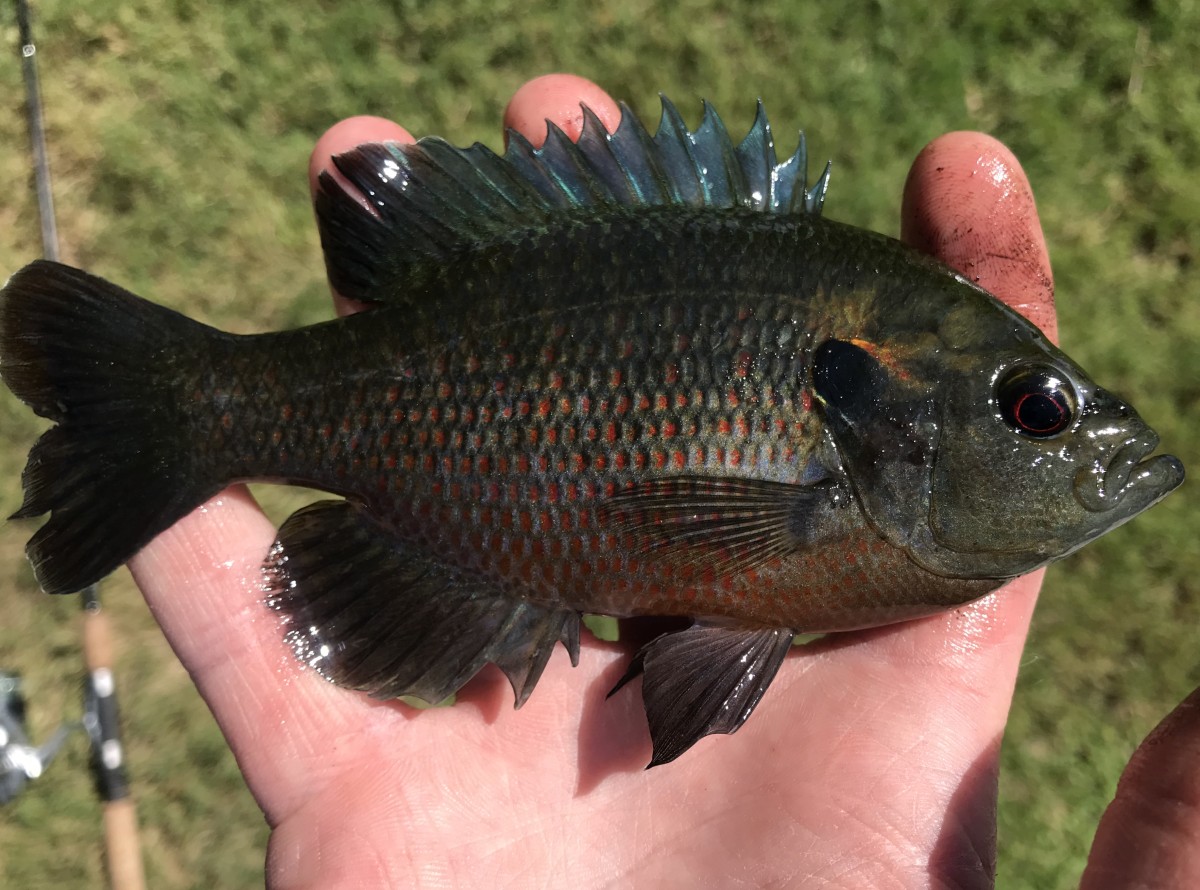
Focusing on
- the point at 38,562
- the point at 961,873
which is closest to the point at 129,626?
the point at 38,562

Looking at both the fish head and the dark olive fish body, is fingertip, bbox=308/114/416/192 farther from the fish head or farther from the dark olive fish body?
the fish head

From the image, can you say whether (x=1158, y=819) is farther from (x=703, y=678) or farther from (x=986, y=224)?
(x=986, y=224)

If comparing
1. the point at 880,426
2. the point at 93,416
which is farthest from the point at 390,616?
the point at 880,426

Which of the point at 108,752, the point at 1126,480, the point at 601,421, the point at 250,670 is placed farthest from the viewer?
the point at 108,752

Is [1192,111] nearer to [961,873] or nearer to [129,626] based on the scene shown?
[961,873]

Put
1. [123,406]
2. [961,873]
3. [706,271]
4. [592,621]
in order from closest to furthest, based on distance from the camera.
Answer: [961,873], [706,271], [123,406], [592,621]

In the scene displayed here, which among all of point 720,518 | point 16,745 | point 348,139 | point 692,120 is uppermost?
point 348,139
